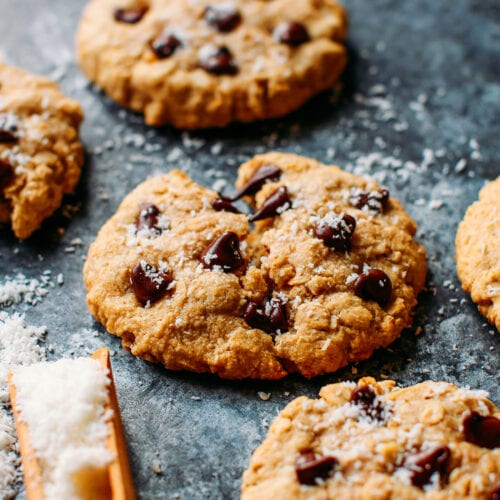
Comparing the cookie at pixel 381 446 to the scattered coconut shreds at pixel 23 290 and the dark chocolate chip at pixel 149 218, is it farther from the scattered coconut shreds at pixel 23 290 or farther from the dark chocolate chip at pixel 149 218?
the scattered coconut shreds at pixel 23 290

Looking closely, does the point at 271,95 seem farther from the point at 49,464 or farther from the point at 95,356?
the point at 49,464

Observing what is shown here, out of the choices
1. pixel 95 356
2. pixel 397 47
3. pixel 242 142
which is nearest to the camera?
pixel 95 356

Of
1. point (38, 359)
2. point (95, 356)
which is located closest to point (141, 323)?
point (95, 356)

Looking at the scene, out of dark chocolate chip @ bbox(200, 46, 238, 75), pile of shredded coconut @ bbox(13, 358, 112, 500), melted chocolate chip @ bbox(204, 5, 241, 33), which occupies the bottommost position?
pile of shredded coconut @ bbox(13, 358, 112, 500)

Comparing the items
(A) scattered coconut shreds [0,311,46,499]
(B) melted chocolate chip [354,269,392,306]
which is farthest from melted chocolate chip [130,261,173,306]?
(B) melted chocolate chip [354,269,392,306]

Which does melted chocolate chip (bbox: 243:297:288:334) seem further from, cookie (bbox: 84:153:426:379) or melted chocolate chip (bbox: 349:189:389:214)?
melted chocolate chip (bbox: 349:189:389:214)
